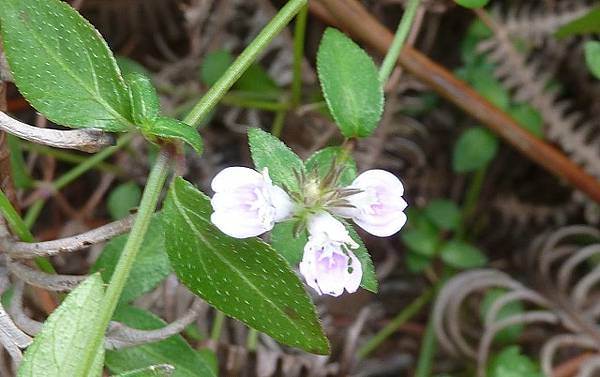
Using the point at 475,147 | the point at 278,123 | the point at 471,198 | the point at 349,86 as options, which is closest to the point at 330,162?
the point at 349,86

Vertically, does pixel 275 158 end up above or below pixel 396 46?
below

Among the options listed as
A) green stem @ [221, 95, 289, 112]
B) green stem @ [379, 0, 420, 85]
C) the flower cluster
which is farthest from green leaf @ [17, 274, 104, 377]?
green stem @ [221, 95, 289, 112]

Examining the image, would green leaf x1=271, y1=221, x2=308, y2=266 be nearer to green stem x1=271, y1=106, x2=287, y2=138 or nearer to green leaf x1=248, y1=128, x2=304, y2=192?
green leaf x1=248, y1=128, x2=304, y2=192

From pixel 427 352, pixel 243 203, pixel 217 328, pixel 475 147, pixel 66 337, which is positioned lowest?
pixel 66 337

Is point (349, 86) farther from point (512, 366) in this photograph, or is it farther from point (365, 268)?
point (512, 366)

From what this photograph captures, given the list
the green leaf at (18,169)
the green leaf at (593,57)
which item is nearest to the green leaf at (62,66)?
the green leaf at (18,169)

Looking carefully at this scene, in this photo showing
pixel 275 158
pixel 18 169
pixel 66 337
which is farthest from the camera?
pixel 18 169

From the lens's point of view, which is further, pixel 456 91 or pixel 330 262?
pixel 456 91
